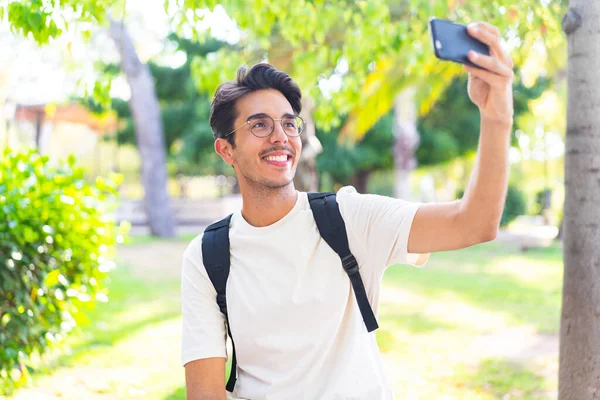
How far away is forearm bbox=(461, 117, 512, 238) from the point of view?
210 centimetres

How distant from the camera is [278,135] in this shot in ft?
8.99

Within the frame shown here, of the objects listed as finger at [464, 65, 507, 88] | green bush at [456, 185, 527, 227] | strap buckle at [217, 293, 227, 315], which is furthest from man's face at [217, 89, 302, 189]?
green bush at [456, 185, 527, 227]

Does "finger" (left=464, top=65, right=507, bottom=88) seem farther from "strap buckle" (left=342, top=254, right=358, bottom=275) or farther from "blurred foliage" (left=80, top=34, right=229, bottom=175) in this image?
"blurred foliage" (left=80, top=34, right=229, bottom=175)

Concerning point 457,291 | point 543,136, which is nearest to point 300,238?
point 457,291

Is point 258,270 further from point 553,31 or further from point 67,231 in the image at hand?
point 553,31

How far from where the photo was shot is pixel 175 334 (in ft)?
25.7

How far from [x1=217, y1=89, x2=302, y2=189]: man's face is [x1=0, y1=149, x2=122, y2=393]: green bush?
231 centimetres

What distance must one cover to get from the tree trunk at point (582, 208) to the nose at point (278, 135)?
1.38 metres

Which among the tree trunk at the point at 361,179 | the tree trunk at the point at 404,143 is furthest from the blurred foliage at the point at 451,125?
the tree trunk at the point at 361,179

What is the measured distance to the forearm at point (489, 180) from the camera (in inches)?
82.5

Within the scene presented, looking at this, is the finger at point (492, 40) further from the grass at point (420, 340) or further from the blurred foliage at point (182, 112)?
the blurred foliage at point (182, 112)

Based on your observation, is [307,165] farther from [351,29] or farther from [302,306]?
[302,306]

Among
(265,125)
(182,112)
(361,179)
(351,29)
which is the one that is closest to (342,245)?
(265,125)

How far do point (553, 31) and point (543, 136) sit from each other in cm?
2996
